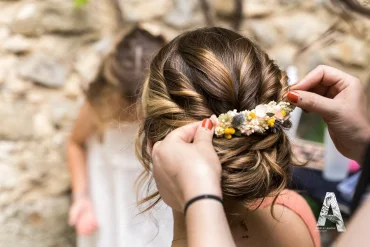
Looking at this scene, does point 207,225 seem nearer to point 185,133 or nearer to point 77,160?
point 185,133

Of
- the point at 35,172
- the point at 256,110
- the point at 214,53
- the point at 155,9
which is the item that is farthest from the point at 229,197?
the point at 155,9

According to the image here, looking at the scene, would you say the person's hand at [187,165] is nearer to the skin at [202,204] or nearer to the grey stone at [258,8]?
the skin at [202,204]

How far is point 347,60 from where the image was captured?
89.6 inches

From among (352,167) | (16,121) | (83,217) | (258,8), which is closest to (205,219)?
(352,167)

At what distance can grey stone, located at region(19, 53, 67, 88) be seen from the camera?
202cm

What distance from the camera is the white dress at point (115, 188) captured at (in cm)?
176

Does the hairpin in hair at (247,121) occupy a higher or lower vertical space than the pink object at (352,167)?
higher

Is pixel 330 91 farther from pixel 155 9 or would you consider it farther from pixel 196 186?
pixel 155 9

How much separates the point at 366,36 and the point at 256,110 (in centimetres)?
165

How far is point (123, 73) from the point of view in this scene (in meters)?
1.67

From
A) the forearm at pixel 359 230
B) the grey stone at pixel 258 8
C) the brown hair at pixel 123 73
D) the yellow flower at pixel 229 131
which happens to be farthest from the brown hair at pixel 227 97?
the grey stone at pixel 258 8

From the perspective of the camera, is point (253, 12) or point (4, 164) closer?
point (4, 164)

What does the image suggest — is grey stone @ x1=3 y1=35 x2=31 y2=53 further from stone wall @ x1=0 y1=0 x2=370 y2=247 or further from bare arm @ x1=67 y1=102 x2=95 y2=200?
bare arm @ x1=67 y1=102 x2=95 y2=200

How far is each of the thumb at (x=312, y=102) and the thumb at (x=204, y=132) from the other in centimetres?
18
